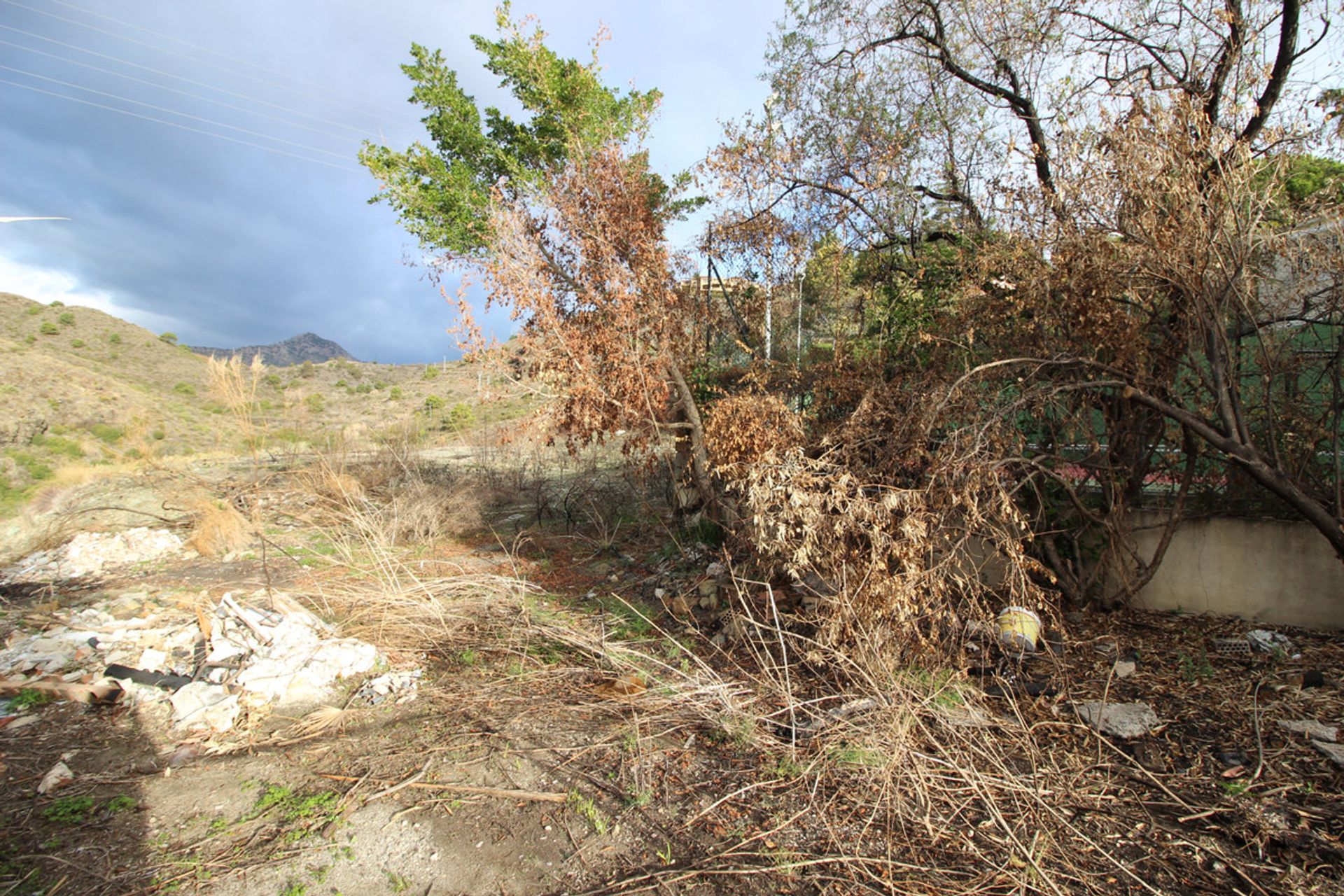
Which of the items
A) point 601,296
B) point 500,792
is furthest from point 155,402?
point 500,792

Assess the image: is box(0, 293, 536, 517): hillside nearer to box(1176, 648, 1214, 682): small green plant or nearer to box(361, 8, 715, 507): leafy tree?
box(361, 8, 715, 507): leafy tree

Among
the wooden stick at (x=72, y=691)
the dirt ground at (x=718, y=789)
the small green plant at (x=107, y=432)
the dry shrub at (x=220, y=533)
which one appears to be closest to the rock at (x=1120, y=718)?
the dirt ground at (x=718, y=789)

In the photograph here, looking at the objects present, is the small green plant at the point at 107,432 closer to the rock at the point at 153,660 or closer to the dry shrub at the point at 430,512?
the dry shrub at the point at 430,512

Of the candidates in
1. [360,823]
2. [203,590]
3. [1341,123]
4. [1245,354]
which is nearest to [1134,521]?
[1245,354]

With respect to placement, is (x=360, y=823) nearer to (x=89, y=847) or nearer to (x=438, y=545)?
(x=89, y=847)

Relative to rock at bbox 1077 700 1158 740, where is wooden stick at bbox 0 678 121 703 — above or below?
above

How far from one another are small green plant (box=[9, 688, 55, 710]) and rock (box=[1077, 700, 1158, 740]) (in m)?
6.35

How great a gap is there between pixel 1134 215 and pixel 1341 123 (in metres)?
2.41

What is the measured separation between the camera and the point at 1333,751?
125 inches

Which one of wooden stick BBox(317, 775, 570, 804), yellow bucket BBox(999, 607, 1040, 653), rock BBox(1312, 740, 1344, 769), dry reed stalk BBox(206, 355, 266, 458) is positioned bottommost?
wooden stick BBox(317, 775, 570, 804)

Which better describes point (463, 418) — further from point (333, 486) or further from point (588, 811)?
point (588, 811)

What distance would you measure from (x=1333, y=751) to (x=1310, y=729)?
0.27 meters

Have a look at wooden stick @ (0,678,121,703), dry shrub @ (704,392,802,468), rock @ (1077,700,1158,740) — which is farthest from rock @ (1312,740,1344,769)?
wooden stick @ (0,678,121,703)

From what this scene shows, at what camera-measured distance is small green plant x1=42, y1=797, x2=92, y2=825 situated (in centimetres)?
300
